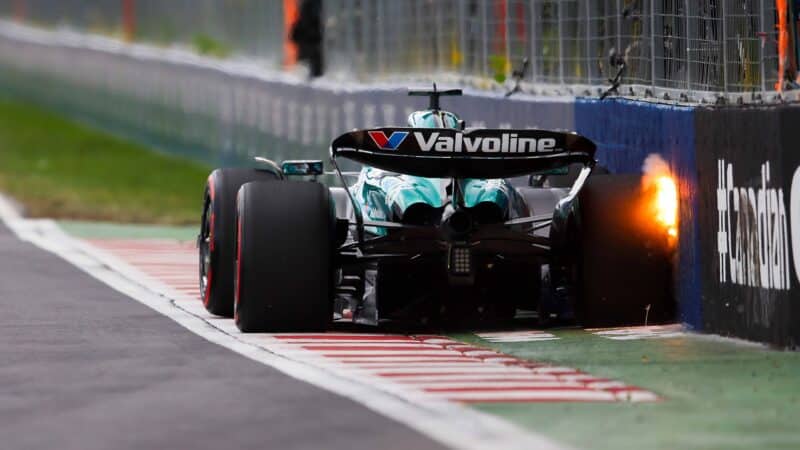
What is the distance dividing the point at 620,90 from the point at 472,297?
290cm

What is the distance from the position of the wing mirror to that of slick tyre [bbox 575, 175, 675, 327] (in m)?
1.84

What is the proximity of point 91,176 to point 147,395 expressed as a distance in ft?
73.7

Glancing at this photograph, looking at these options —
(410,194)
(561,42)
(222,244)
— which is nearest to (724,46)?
(410,194)

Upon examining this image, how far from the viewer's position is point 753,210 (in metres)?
12.2

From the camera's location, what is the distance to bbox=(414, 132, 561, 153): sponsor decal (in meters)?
13.2

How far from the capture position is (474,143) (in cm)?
1320

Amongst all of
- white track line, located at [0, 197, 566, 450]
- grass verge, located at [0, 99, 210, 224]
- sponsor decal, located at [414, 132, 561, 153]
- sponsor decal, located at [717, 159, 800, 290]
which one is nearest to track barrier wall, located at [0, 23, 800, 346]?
sponsor decal, located at [717, 159, 800, 290]

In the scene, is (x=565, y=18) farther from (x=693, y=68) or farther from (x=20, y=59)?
(x=20, y=59)

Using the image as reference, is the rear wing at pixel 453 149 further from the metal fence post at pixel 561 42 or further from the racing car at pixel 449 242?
the metal fence post at pixel 561 42

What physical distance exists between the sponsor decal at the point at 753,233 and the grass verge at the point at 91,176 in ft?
42.5

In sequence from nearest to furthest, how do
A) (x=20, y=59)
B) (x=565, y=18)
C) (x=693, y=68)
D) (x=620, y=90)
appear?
(x=693, y=68), (x=620, y=90), (x=565, y=18), (x=20, y=59)

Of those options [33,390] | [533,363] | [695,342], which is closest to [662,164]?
[695,342]

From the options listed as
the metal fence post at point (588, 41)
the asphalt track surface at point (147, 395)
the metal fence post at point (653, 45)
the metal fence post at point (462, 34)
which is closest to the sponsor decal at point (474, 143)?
the asphalt track surface at point (147, 395)

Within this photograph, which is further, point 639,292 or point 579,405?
point 639,292
